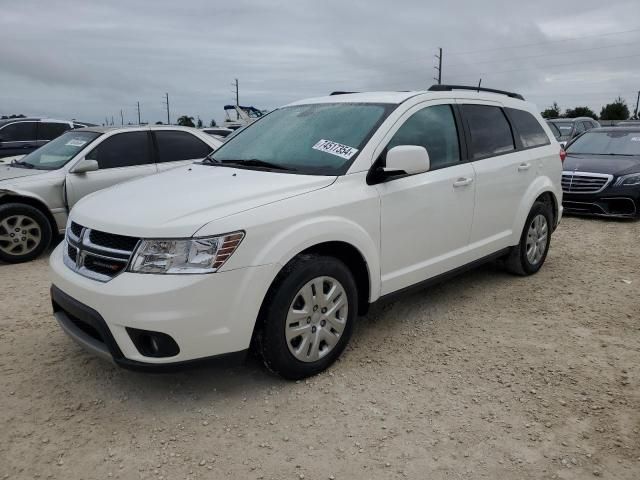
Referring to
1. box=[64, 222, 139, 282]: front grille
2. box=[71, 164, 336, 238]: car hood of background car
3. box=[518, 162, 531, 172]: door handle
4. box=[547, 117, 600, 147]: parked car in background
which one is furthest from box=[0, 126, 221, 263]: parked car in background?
box=[547, 117, 600, 147]: parked car in background

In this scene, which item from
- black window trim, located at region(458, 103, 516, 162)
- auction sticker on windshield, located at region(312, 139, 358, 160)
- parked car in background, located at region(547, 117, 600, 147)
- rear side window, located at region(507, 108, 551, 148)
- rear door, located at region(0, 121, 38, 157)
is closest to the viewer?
auction sticker on windshield, located at region(312, 139, 358, 160)

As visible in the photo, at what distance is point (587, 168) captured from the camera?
28.1 feet

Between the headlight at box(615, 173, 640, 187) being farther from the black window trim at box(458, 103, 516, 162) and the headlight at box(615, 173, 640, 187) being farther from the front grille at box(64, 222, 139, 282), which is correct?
the front grille at box(64, 222, 139, 282)

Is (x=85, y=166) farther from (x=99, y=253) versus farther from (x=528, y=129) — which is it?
(x=528, y=129)

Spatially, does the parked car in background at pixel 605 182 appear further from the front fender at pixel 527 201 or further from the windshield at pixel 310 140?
the windshield at pixel 310 140

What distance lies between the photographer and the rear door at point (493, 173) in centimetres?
436

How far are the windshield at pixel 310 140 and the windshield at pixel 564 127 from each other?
44.0 feet

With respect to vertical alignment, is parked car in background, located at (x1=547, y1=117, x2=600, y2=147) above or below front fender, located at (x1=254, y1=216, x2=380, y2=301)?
above

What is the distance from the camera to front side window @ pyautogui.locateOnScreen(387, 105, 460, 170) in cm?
377

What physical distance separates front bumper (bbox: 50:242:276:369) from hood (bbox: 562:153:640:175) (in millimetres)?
7359

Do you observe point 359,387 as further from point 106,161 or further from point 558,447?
point 106,161

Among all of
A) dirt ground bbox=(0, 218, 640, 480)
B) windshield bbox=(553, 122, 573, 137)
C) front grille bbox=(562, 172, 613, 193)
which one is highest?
windshield bbox=(553, 122, 573, 137)

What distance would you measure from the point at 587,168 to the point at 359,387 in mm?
7029

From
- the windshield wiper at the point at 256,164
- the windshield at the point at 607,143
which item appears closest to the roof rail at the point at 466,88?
the windshield wiper at the point at 256,164
